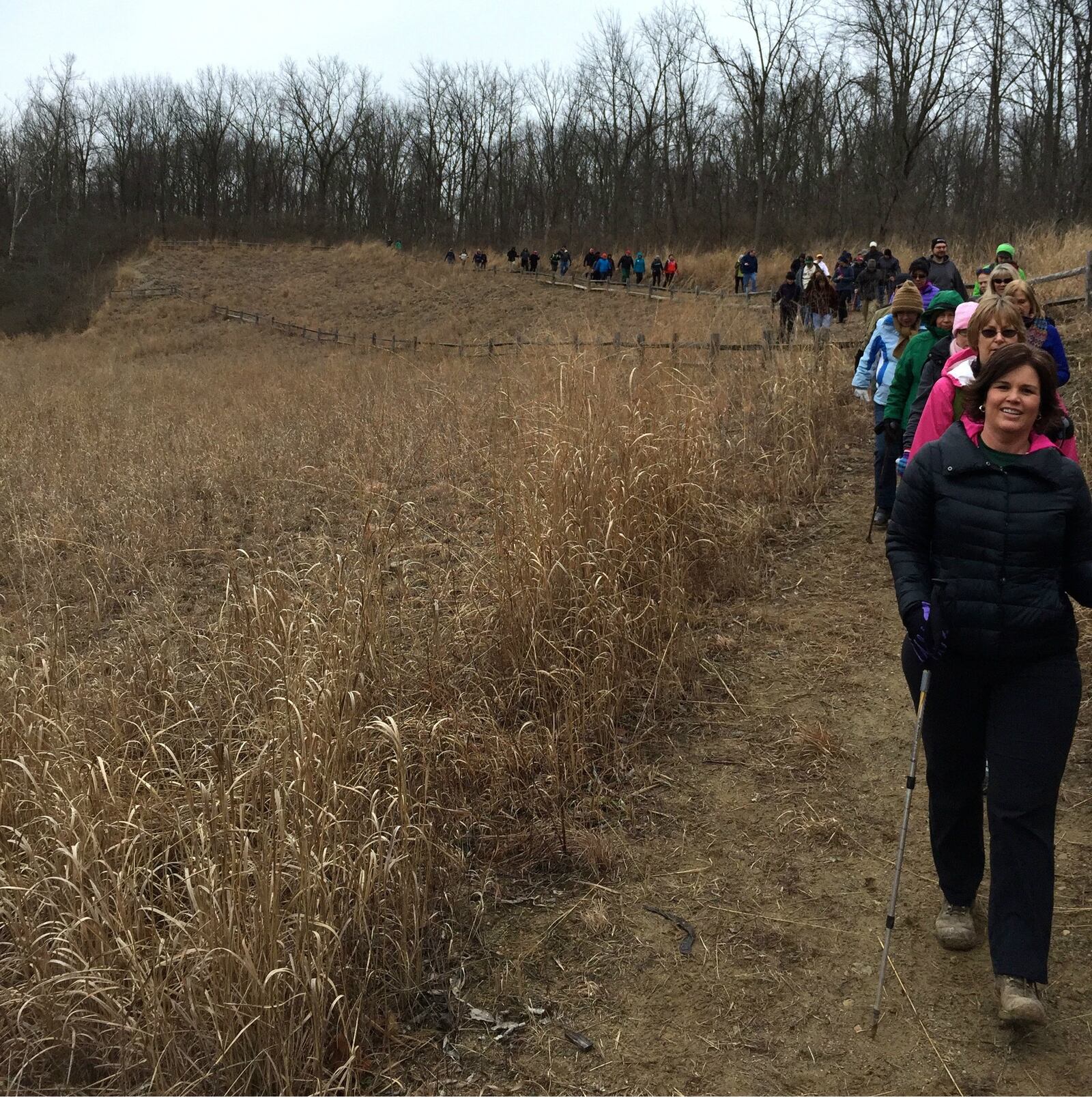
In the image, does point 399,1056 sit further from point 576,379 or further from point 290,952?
point 576,379

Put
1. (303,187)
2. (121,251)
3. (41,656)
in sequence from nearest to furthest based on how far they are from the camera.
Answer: (41,656)
(121,251)
(303,187)

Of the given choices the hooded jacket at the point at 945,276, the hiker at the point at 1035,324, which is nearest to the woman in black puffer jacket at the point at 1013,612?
the hiker at the point at 1035,324

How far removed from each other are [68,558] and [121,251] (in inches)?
1790

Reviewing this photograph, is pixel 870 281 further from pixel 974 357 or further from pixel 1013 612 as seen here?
pixel 1013 612

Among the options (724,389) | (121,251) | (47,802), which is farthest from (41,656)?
(121,251)

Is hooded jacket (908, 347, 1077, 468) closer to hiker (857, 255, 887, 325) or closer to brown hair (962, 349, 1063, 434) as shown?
brown hair (962, 349, 1063, 434)

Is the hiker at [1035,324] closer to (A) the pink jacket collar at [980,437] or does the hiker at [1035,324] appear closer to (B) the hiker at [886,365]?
(A) the pink jacket collar at [980,437]

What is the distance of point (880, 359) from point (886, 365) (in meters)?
0.09

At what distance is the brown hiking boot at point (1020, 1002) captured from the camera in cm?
276

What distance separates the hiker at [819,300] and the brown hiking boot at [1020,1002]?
1245 centimetres

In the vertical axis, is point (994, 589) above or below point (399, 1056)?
above

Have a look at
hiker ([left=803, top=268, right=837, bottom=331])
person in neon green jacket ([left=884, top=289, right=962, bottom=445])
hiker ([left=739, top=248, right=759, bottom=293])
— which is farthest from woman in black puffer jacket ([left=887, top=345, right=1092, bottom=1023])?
hiker ([left=739, top=248, right=759, bottom=293])

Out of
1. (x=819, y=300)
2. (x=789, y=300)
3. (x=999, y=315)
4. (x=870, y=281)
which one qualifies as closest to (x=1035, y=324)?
(x=999, y=315)

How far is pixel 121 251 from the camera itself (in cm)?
4766
